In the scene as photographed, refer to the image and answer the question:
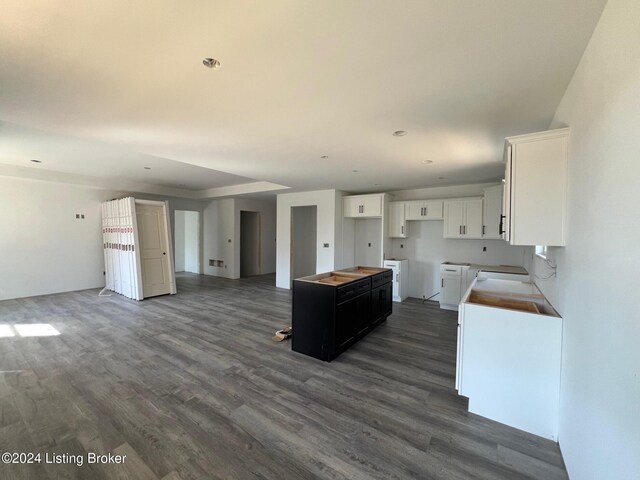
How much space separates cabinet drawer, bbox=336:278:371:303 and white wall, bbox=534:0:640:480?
2.00 metres

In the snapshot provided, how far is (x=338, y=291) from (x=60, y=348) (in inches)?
144

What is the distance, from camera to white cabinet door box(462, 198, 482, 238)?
5062mm

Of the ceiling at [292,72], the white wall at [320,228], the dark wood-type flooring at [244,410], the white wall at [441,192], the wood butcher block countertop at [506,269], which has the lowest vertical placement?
the dark wood-type flooring at [244,410]

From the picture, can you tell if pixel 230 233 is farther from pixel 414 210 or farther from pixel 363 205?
pixel 414 210

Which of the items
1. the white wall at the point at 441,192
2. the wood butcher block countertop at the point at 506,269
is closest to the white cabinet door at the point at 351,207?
the white wall at the point at 441,192

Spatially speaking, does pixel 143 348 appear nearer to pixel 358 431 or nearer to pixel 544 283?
pixel 358 431

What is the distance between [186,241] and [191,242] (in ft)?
1.01

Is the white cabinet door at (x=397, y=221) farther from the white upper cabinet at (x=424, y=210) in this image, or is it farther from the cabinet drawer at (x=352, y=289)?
the cabinet drawer at (x=352, y=289)

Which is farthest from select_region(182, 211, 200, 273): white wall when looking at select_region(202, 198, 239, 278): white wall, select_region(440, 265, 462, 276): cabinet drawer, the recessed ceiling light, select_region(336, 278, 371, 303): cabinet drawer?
the recessed ceiling light

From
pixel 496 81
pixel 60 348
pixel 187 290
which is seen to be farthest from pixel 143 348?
pixel 496 81

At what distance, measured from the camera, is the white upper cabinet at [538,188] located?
1.88 metres

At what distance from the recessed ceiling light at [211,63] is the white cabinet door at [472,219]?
5049mm

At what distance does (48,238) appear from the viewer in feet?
19.8

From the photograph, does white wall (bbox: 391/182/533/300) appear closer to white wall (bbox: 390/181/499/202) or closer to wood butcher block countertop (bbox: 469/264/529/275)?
white wall (bbox: 390/181/499/202)
